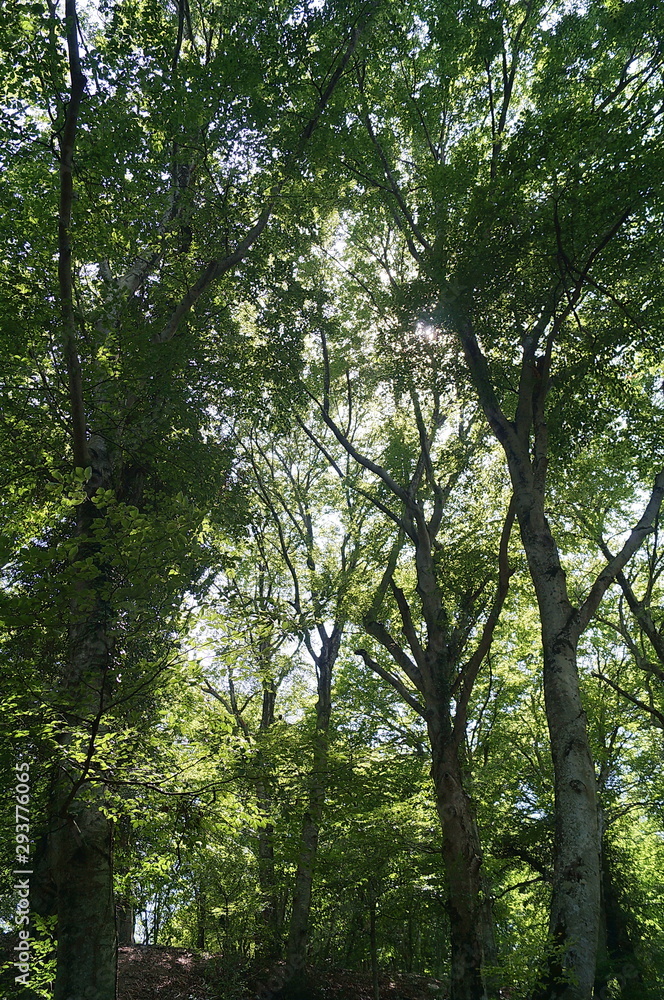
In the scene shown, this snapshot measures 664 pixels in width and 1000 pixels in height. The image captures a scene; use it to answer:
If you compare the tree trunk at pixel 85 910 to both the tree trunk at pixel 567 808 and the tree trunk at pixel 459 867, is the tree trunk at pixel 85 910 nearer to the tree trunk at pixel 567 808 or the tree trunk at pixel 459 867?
the tree trunk at pixel 567 808

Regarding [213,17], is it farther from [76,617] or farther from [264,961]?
[264,961]

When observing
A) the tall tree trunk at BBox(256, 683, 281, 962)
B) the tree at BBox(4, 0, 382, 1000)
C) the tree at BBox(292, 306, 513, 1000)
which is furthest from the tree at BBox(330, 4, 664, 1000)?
the tall tree trunk at BBox(256, 683, 281, 962)

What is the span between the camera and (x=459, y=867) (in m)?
7.68

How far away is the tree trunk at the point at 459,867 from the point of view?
727 centimetres

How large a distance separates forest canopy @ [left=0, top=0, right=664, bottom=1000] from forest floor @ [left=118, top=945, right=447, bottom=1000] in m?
0.14

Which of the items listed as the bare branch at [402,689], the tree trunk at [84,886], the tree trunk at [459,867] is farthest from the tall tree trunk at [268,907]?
the tree trunk at [84,886]

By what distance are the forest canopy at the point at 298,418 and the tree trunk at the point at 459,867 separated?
4 cm

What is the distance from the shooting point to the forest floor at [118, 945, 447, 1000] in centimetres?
1090

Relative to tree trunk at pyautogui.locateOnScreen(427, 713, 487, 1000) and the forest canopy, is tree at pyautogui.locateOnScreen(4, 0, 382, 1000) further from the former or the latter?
tree trunk at pyautogui.locateOnScreen(427, 713, 487, 1000)

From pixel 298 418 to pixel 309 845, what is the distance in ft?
25.6

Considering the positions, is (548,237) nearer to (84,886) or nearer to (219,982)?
(84,886)

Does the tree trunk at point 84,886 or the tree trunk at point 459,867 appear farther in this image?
the tree trunk at point 459,867

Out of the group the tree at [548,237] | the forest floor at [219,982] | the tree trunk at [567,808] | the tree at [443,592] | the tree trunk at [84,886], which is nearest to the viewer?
the tree trunk at [84,886]

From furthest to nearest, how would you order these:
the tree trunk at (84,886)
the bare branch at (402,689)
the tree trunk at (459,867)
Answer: the bare branch at (402,689) → the tree trunk at (459,867) → the tree trunk at (84,886)
